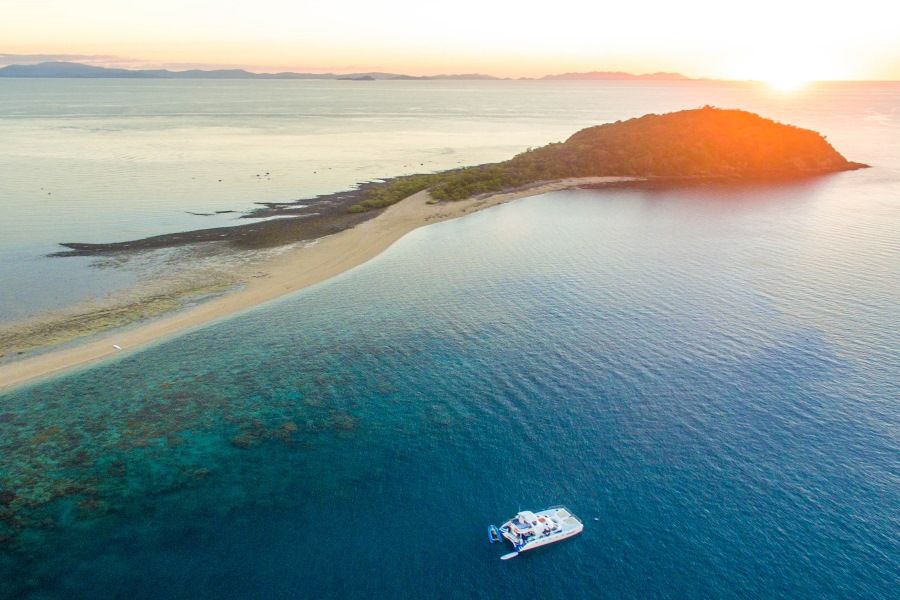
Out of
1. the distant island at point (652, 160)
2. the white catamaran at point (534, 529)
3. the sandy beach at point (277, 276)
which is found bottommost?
the white catamaran at point (534, 529)

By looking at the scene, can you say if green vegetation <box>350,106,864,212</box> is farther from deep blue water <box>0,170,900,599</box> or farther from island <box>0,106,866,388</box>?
deep blue water <box>0,170,900,599</box>

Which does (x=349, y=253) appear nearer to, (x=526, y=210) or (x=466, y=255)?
(x=466, y=255)

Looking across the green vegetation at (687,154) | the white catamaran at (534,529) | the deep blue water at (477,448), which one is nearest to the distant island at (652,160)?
the green vegetation at (687,154)

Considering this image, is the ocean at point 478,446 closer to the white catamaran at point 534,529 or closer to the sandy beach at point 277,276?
the white catamaran at point 534,529

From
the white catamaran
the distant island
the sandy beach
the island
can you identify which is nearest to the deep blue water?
the white catamaran

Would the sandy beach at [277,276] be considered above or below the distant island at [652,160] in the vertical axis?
below

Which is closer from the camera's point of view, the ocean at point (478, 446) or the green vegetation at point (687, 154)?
the ocean at point (478, 446)

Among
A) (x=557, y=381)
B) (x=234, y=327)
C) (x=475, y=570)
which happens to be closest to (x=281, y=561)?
(x=475, y=570)
